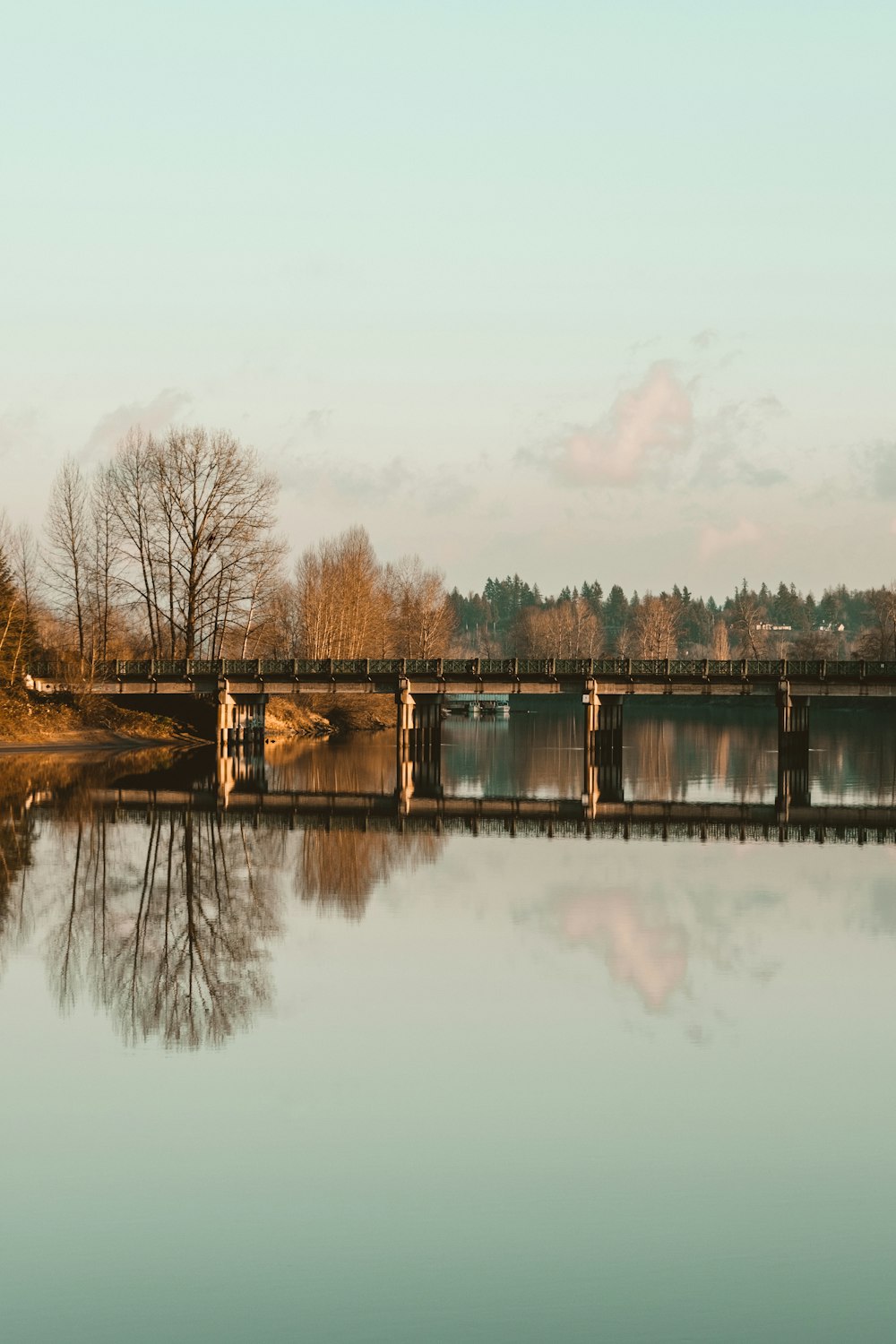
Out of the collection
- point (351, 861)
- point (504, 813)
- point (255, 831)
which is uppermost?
point (504, 813)

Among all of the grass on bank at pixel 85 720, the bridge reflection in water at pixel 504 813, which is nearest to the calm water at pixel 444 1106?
the bridge reflection in water at pixel 504 813

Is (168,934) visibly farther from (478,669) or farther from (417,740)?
(417,740)

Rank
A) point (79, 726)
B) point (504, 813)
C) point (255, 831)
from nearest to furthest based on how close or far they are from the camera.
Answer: point (255, 831)
point (504, 813)
point (79, 726)

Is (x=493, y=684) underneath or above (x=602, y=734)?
above

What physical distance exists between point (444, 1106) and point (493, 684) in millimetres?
61315

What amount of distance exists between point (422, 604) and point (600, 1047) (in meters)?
118

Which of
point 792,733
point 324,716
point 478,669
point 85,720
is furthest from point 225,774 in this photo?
point 324,716

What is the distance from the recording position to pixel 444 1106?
48.5 feet

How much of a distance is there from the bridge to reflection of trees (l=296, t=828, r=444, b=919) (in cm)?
2907

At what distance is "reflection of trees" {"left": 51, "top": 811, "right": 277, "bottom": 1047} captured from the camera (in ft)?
62.4

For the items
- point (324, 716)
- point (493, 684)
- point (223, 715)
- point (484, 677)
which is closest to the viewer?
point (484, 677)

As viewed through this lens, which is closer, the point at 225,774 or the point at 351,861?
the point at 351,861

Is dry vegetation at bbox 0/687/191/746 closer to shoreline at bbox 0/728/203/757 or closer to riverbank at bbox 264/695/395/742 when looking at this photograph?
shoreline at bbox 0/728/203/757

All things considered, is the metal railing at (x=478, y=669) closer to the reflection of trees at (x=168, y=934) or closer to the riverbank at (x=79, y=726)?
the riverbank at (x=79, y=726)
